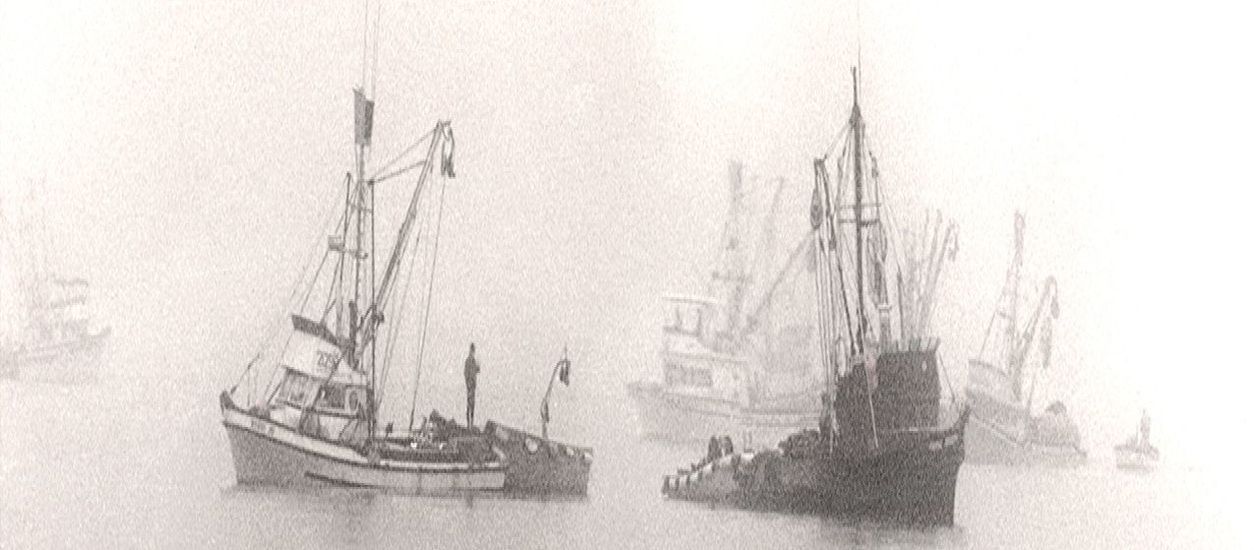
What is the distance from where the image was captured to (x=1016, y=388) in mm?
9180

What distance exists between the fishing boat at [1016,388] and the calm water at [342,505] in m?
0.13

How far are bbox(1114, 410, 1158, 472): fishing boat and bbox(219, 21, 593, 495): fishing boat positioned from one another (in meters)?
2.78

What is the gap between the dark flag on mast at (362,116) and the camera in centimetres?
861

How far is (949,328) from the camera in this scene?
913cm

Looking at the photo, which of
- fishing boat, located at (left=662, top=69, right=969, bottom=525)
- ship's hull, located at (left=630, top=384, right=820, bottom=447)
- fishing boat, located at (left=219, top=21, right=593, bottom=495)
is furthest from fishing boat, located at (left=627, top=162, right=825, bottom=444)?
fishing boat, located at (left=219, top=21, right=593, bottom=495)

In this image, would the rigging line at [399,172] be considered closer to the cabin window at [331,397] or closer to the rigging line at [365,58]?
the rigging line at [365,58]

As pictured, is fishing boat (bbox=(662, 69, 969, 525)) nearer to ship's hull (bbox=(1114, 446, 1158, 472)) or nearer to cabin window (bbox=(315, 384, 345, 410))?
ship's hull (bbox=(1114, 446, 1158, 472))

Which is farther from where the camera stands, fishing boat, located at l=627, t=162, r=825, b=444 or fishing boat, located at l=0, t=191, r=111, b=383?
fishing boat, located at l=627, t=162, r=825, b=444

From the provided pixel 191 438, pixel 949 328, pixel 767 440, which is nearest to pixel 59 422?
pixel 191 438

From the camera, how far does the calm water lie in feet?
27.1

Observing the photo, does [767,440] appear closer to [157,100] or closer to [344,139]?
[344,139]

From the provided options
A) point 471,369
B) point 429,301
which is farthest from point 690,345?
point 429,301

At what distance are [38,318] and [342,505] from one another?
1.70 metres

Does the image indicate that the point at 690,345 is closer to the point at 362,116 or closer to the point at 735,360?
the point at 735,360
